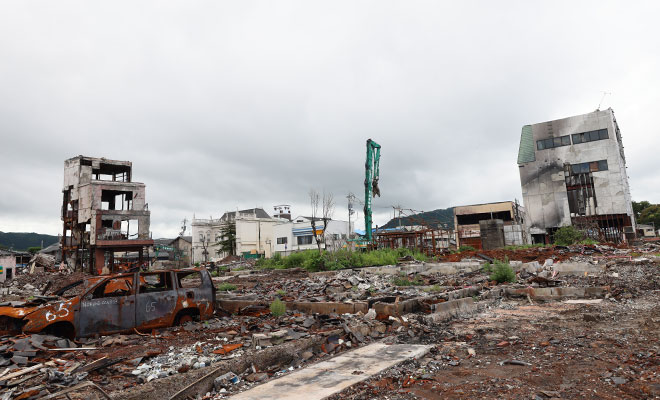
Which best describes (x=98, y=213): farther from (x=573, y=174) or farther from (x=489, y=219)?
(x=573, y=174)

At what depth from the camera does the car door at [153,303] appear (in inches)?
304

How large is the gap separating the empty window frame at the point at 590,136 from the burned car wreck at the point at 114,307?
47722 millimetres

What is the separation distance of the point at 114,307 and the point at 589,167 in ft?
162

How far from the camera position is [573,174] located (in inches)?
1727

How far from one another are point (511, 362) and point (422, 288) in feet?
23.1

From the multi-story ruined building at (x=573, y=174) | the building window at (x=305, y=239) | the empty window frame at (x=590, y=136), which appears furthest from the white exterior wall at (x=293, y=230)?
the empty window frame at (x=590, y=136)

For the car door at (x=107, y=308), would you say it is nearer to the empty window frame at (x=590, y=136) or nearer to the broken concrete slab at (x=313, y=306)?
the broken concrete slab at (x=313, y=306)

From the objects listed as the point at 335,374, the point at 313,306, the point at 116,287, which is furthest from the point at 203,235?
the point at 335,374

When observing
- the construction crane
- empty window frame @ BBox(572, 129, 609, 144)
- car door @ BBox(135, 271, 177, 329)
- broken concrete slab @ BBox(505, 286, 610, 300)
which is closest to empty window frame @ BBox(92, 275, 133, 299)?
car door @ BBox(135, 271, 177, 329)

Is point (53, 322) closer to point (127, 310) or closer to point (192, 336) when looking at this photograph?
point (127, 310)

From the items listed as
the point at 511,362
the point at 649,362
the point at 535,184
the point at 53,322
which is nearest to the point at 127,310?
the point at 53,322

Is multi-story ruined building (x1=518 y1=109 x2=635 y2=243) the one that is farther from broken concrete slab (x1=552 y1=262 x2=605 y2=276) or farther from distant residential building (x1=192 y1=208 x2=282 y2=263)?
distant residential building (x1=192 y1=208 x2=282 y2=263)

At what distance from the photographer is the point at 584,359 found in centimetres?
517

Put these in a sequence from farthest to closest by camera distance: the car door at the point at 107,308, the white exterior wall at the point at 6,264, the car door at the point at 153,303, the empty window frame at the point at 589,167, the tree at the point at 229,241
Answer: the tree at the point at 229,241 < the empty window frame at the point at 589,167 < the white exterior wall at the point at 6,264 < the car door at the point at 153,303 < the car door at the point at 107,308
